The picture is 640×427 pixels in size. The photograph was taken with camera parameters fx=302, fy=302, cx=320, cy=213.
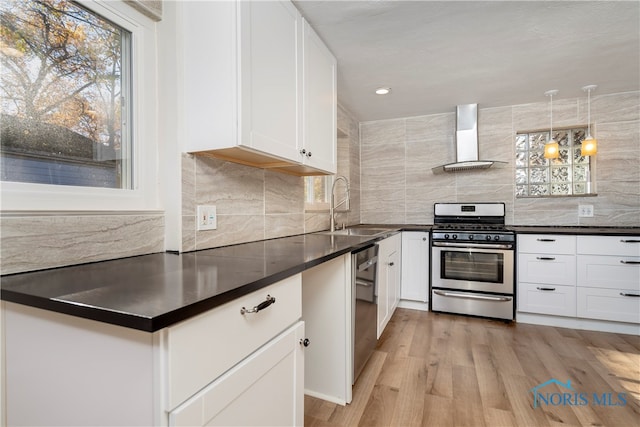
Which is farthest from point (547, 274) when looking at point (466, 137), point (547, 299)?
point (466, 137)

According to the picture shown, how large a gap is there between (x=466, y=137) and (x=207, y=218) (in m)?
2.99

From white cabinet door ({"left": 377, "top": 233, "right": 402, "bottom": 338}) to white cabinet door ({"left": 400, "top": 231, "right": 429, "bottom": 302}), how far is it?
149 mm

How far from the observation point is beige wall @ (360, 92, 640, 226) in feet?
9.81

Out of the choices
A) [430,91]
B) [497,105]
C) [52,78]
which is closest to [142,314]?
[52,78]

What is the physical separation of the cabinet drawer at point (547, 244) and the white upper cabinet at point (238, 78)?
2442 millimetres

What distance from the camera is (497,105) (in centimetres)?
334

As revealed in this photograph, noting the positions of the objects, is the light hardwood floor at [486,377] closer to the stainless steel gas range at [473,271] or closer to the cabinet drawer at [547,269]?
the stainless steel gas range at [473,271]

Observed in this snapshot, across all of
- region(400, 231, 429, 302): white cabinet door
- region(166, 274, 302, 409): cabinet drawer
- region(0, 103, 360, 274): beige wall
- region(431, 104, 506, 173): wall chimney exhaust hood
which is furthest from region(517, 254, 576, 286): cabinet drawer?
region(166, 274, 302, 409): cabinet drawer

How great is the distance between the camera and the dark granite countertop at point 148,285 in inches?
23.3

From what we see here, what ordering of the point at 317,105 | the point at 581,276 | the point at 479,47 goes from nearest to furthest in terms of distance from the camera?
the point at 317,105, the point at 479,47, the point at 581,276

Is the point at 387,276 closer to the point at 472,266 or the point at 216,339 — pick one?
the point at 472,266

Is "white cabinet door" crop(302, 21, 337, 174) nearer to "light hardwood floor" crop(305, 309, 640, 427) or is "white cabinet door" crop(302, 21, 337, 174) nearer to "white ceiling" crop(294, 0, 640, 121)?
"white ceiling" crop(294, 0, 640, 121)

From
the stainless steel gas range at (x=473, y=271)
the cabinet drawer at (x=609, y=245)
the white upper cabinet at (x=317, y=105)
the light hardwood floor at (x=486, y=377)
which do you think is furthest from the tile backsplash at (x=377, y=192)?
the light hardwood floor at (x=486, y=377)

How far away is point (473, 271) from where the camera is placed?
2916mm
